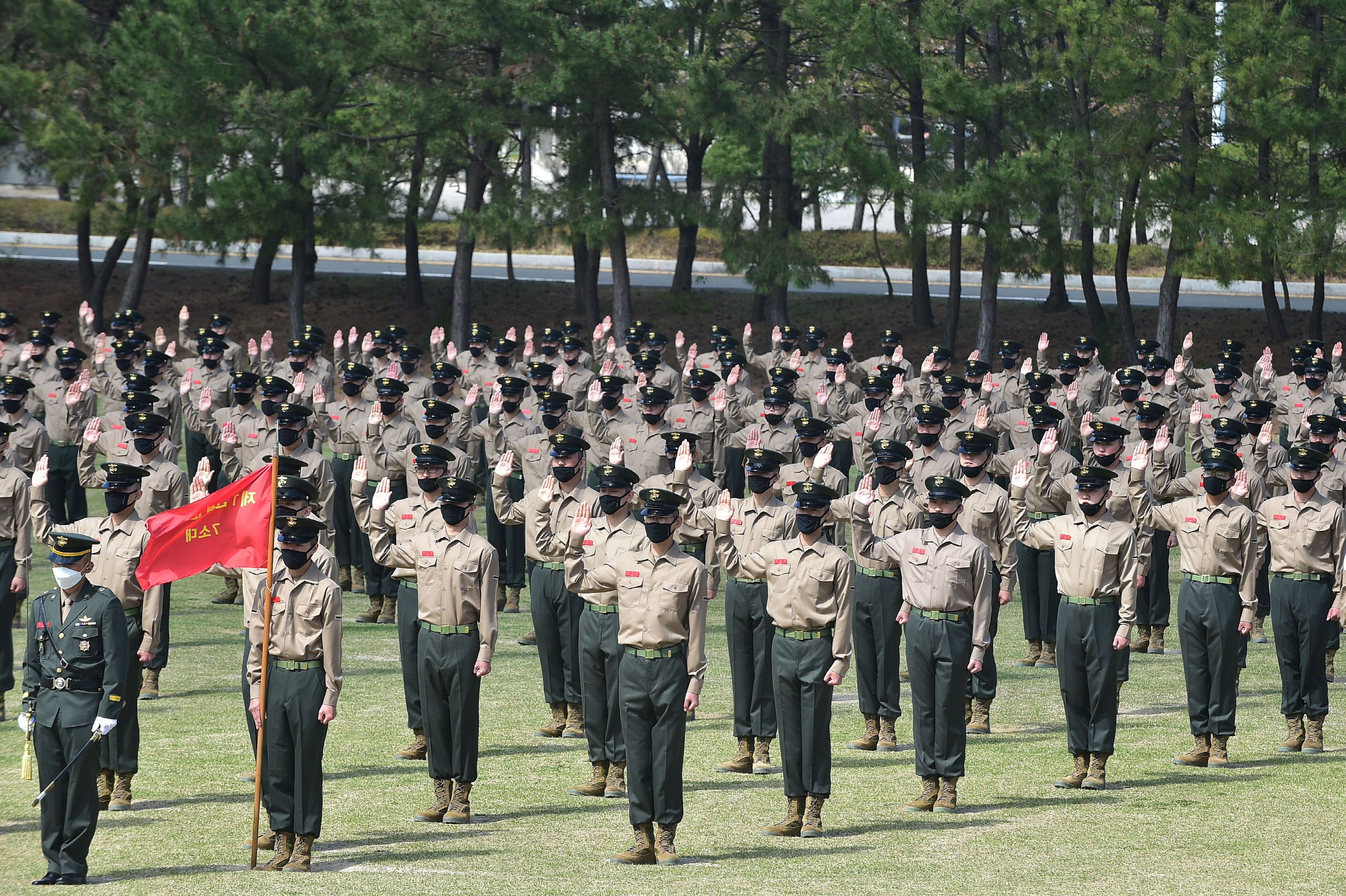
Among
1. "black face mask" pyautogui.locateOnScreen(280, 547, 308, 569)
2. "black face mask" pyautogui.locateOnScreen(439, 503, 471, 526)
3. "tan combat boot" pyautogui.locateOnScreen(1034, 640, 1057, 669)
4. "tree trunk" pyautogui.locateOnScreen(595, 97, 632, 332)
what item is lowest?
"tan combat boot" pyautogui.locateOnScreen(1034, 640, 1057, 669)

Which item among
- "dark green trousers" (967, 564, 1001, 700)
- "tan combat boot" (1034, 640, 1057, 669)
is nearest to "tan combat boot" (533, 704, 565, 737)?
"dark green trousers" (967, 564, 1001, 700)

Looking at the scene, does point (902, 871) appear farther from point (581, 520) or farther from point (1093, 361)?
point (1093, 361)

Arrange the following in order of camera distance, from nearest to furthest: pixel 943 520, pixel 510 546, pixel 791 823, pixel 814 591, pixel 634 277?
pixel 791 823
pixel 814 591
pixel 943 520
pixel 510 546
pixel 634 277

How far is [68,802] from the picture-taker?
30.4 feet

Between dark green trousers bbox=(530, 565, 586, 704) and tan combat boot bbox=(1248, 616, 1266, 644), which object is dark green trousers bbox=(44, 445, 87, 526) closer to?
dark green trousers bbox=(530, 565, 586, 704)

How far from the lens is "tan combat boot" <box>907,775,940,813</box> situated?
11.0m

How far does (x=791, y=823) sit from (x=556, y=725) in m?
3.24

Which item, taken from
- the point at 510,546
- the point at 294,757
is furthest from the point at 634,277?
the point at 294,757

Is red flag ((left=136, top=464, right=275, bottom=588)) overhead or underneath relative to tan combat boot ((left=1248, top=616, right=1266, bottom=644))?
overhead

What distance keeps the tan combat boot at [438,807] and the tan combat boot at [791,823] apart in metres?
2.10

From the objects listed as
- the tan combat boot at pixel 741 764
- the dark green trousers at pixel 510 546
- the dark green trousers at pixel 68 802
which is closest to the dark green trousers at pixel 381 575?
the dark green trousers at pixel 510 546

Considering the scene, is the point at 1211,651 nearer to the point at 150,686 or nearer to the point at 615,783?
the point at 615,783

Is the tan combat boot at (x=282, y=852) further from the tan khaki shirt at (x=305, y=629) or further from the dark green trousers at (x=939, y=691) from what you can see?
the dark green trousers at (x=939, y=691)

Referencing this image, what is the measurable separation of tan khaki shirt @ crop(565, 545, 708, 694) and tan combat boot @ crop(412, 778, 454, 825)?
5.27ft
